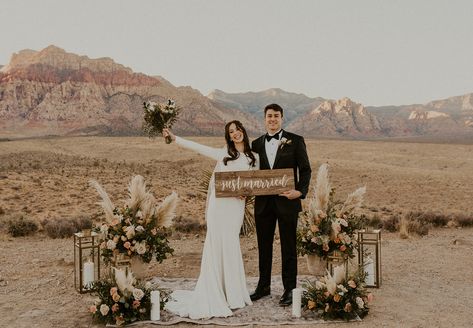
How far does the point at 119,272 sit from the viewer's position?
5.63m

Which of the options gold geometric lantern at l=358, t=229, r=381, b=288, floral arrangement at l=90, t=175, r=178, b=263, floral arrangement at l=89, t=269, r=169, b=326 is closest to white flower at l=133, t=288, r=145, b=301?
floral arrangement at l=89, t=269, r=169, b=326

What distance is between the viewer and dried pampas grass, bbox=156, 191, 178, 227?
21.6 ft

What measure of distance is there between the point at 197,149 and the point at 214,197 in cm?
65

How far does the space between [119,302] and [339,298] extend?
255 cm

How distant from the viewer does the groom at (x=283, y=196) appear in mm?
6090

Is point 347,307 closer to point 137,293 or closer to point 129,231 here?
point 137,293

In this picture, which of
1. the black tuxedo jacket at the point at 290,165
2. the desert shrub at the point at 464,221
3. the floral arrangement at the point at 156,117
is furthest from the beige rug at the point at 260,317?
the desert shrub at the point at 464,221

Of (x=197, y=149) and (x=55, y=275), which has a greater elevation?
(x=197, y=149)

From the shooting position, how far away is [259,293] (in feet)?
21.3

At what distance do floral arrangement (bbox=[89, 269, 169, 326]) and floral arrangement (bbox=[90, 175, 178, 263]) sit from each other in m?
0.81

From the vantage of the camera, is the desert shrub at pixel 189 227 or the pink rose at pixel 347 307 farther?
the desert shrub at pixel 189 227

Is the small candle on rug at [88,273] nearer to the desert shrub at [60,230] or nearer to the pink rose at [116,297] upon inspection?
the pink rose at [116,297]

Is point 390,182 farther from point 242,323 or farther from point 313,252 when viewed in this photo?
point 242,323

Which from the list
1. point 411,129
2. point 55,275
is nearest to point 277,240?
point 55,275
